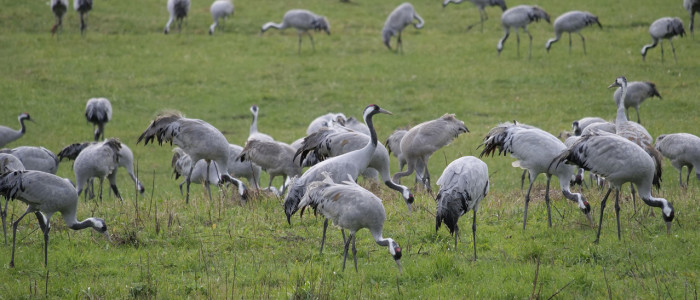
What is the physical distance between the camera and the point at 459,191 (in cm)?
757

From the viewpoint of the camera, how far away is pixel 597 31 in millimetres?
23766

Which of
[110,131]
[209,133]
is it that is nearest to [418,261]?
[209,133]

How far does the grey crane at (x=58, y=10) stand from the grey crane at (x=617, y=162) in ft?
66.0

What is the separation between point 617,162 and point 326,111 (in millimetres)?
11632

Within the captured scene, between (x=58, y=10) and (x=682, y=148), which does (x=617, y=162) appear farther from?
(x=58, y=10)

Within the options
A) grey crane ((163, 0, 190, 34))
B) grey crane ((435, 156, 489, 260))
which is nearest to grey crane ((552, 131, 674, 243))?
grey crane ((435, 156, 489, 260))

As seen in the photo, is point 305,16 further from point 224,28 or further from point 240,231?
point 240,231

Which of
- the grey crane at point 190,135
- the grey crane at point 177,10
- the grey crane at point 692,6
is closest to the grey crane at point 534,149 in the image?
the grey crane at point 190,135

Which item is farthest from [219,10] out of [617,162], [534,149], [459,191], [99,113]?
[617,162]

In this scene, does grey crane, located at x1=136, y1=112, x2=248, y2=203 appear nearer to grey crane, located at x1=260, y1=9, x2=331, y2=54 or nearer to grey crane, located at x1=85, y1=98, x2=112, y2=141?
grey crane, located at x1=85, y1=98, x2=112, y2=141

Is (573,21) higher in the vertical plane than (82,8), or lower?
lower

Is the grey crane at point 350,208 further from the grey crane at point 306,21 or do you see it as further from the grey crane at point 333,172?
the grey crane at point 306,21

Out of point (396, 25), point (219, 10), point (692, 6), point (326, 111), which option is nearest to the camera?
point (326, 111)

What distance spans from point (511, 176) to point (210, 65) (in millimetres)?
11161
